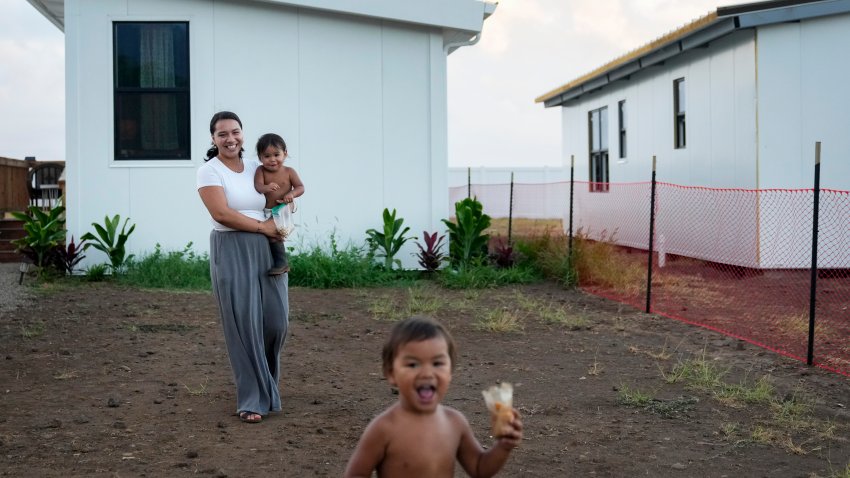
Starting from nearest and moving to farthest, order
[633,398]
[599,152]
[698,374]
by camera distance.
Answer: [633,398], [698,374], [599,152]

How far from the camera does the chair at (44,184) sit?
19.8 meters

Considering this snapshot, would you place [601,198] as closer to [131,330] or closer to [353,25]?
[353,25]

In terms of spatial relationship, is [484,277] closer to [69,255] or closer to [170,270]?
[170,270]

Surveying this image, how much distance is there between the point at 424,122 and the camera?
14008 mm

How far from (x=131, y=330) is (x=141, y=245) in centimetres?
416

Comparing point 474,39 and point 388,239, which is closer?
point 388,239

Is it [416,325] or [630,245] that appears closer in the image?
[416,325]

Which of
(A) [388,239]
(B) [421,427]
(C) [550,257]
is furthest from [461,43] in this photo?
(B) [421,427]

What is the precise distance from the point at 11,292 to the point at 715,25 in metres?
10.0

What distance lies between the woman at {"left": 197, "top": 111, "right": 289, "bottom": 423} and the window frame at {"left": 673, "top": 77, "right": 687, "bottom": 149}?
12176 millimetres

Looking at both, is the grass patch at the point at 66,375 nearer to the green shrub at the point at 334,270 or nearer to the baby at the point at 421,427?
the baby at the point at 421,427

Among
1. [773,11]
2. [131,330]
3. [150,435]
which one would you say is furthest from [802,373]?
[773,11]

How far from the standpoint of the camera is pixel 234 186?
580 centimetres

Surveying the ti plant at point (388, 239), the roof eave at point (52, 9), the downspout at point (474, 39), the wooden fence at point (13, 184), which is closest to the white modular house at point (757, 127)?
the downspout at point (474, 39)
